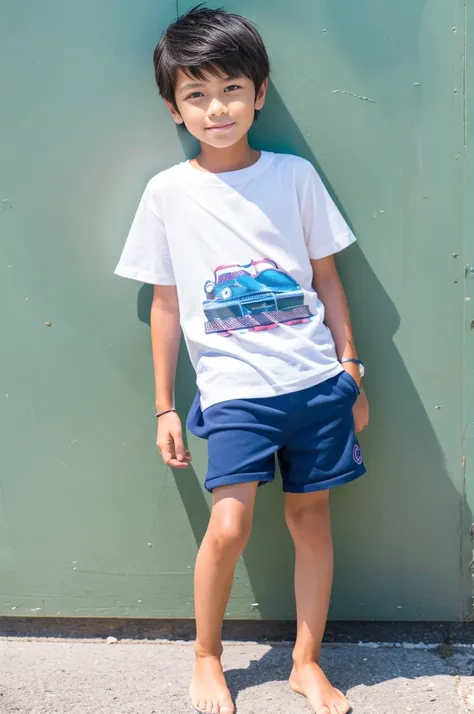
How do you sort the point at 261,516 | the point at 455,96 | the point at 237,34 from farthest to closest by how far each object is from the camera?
the point at 261,516, the point at 455,96, the point at 237,34

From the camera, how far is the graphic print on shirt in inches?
88.5

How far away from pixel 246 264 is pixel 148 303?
1.24ft

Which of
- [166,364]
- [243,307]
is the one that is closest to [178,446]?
[166,364]

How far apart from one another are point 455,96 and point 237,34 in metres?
0.61

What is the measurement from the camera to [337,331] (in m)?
2.39

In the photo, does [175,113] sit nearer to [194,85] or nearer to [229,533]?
[194,85]

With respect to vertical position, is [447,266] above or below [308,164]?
below

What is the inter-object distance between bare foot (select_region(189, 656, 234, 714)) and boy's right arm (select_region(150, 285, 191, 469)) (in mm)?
525

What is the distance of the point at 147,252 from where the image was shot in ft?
7.72

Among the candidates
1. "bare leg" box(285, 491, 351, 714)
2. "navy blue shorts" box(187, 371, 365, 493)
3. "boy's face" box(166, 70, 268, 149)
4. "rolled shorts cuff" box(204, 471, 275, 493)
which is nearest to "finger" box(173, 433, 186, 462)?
"navy blue shorts" box(187, 371, 365, 493)

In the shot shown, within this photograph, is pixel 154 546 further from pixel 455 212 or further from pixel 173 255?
pixel 455 212

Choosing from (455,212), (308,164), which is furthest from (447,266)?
(308,164)

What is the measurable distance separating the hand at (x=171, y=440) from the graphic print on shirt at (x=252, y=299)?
303 millimetres

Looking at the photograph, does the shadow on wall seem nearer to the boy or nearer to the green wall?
the green wall
